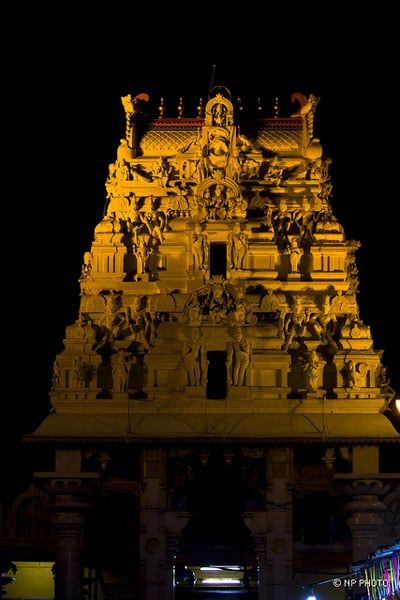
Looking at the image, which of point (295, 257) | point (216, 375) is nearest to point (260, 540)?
point (216, 375)

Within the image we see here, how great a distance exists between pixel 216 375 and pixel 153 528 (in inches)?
204

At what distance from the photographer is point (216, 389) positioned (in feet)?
165

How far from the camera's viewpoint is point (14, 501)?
49875mm

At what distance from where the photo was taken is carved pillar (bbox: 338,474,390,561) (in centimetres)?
4731

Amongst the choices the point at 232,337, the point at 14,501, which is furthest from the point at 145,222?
the point at 14,501

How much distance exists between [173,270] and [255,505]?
7.92 m

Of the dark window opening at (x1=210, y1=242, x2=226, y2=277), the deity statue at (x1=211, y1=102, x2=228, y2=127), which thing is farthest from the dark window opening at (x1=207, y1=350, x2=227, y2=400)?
the deity statue at (x1=211, y1=102, x2=228, y2=127)

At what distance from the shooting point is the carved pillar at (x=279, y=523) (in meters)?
47.8

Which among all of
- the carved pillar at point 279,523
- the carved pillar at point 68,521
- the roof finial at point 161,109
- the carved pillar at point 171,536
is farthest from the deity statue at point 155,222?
the carved pillar at point 171,536

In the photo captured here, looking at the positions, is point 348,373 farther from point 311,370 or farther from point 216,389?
point 216,389

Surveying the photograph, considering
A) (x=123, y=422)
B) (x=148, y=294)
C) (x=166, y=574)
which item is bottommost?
(x=166, y=574)

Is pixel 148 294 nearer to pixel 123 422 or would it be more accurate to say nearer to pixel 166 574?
pixel 123 422

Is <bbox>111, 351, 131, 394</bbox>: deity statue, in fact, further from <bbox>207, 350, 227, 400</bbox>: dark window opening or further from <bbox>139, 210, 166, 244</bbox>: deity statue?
<bbox>139, 210, 166, 244</bbox>: deity statue

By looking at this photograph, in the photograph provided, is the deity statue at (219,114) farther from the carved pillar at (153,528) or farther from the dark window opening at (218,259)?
the carved pillar at (153,528)
